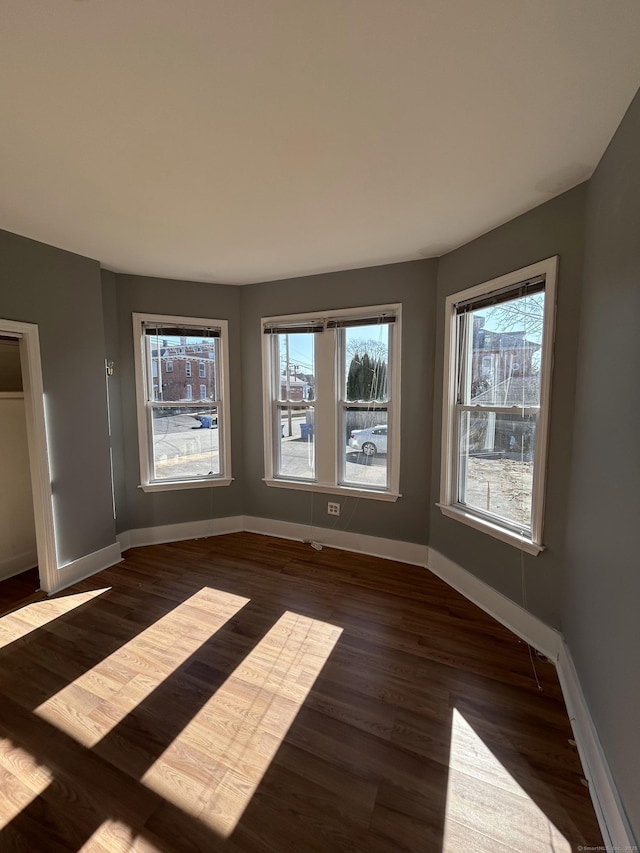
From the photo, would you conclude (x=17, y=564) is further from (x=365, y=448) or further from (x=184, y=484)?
(x=365, y=448)

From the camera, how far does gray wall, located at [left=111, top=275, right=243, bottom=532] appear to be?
3143mm

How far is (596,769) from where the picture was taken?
50.9 inches

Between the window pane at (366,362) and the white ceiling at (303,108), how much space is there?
3.19 ft

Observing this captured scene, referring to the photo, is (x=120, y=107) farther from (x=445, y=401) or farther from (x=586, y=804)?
(x=586, y=804)

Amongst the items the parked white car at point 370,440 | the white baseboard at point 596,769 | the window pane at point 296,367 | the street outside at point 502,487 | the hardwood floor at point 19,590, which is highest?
the window pane at point 296,367

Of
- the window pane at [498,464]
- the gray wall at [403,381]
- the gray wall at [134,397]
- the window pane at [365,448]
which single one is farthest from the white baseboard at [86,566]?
the window pane at [498,464]

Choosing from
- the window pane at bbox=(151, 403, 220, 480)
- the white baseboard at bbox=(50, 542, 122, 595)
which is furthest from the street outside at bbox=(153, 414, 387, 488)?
the white baseboard at bbox=(50, 542, 122, 595)

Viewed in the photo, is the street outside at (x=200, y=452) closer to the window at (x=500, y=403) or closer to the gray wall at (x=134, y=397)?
the gray wall at (x=134, y=397)

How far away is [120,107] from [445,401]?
7.94 ft

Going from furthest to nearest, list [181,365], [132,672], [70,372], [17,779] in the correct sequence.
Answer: [181,365] → [70,372] → [132,672] → [17,779]

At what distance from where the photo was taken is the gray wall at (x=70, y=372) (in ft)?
7.76

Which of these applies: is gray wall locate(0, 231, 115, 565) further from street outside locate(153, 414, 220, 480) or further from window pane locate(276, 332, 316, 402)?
window pane locate(276, 332, 316, 402)

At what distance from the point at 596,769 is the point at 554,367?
1.74 metres

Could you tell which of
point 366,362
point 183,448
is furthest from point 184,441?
point 366,362
